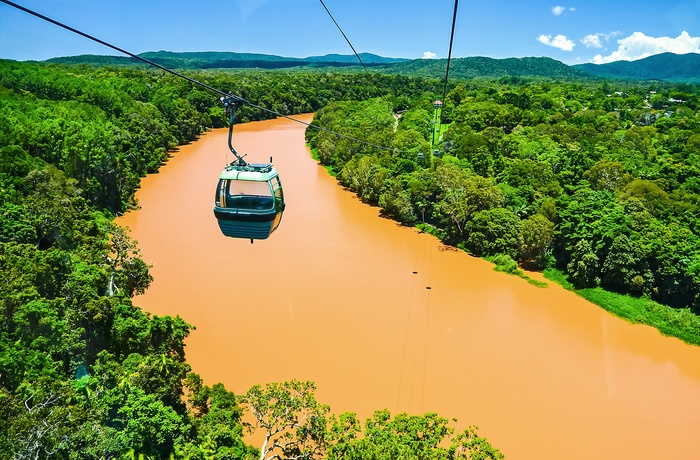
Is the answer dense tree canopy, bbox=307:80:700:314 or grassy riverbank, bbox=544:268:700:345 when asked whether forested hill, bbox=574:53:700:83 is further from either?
grassy riverbank, bbox=544:268:700:345

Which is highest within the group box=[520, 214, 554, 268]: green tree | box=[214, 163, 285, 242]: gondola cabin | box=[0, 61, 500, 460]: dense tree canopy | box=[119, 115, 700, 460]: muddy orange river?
box=[214, 163, 285, 242]: gondola cabin

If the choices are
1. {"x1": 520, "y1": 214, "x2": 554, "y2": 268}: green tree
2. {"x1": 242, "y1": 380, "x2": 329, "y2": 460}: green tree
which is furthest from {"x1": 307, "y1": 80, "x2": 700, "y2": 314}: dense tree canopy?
{"x1": 242, "y1": 380, "x2": 329, "y2": 460}: green tree

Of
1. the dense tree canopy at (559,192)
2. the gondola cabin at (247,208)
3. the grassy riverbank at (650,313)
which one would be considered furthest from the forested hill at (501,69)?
the gondola cabin at (247,208)

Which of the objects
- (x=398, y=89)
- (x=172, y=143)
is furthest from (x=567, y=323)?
(x=398, y=89)

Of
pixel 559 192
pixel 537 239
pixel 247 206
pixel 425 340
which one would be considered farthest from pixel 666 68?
pixel 247 206

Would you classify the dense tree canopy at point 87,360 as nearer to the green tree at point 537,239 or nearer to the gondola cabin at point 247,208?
the gondola cabin at point 247,208

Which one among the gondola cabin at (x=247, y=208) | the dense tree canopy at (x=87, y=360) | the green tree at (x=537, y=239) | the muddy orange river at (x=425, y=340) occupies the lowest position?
the muddy orange river at (x=425, y=340)

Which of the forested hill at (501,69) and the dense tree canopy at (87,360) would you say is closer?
the dense tree canopy at (87,360)
